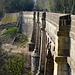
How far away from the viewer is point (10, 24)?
35500mm

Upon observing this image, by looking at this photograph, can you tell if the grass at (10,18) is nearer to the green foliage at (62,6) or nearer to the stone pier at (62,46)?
the green foliage at (62,6)

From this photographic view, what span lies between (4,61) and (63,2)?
18955 millimetres

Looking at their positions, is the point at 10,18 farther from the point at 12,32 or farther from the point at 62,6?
the point at 62,6

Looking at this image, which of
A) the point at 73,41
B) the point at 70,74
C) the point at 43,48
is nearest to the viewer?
the point at 73,41

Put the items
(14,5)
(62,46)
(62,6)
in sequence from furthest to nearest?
(14,5) → (62,6) → (62,46)

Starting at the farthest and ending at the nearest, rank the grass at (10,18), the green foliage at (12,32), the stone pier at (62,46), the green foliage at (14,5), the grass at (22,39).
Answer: the green foliage at (14,5) < the grass at (10,18) < the green foliage at (12,32) < the grass at (22,39) < the stone pier at (62,46)

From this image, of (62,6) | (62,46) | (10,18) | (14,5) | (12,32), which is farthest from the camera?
(14,5)

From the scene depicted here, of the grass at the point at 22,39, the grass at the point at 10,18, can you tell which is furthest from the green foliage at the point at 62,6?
the grass at the point at 10,18

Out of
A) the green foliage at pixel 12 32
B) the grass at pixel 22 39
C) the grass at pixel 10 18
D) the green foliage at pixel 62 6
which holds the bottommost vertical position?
the grass at pixel 22 39

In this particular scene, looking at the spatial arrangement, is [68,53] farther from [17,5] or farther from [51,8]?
[17,5]

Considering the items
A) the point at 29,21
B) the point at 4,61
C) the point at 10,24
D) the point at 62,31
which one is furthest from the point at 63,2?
the point at 62,31

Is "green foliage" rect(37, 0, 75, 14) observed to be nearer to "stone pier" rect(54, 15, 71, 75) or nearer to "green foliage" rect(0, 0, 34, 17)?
"green foliage" rect(0, 0, 34, 17)

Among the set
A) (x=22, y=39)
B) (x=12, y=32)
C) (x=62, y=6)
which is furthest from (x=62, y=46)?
(x=62, y=6)

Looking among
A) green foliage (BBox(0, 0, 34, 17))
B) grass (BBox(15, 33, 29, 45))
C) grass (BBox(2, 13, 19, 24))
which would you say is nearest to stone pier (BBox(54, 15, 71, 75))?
grass (BBox(15, 33, 29, 45))
